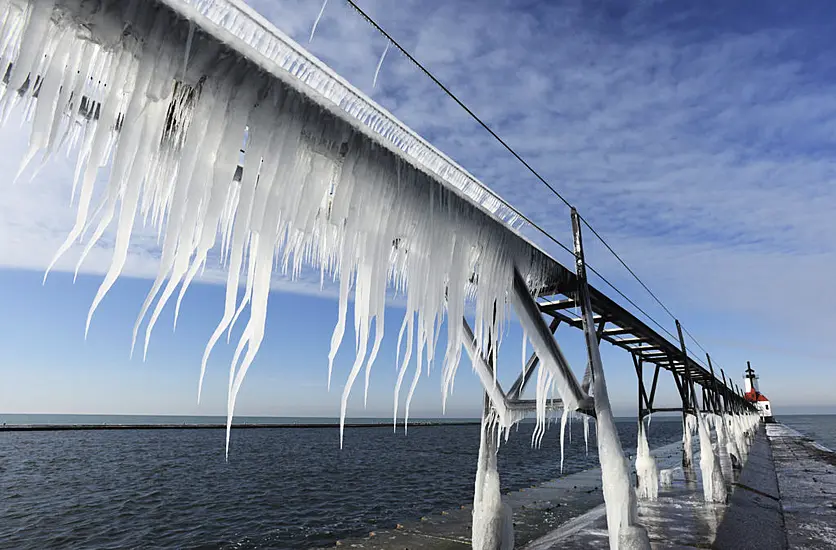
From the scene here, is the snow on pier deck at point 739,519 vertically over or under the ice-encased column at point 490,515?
under

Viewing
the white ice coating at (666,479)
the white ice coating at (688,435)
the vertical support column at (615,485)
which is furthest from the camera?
the white ice coating at (688,435)

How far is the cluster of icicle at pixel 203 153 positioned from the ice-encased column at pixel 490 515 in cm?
341

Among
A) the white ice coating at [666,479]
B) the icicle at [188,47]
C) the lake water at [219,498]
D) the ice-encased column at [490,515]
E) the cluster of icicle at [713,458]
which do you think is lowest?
the lake water at [219,498]

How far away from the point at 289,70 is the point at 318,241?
42.4 inches

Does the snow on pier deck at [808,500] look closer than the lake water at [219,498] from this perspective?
Yes

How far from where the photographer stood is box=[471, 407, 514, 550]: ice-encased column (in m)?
5.57

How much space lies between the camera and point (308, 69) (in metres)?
2.57

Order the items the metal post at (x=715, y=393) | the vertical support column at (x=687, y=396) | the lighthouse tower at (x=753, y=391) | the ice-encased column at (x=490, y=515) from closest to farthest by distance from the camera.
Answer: the ice-encased column at (x=490, y=515) → the vertical support column at (x=687, y=396) → the metal post at (x=715, y=393) → the lighthouse tower at (x=753, y=391)

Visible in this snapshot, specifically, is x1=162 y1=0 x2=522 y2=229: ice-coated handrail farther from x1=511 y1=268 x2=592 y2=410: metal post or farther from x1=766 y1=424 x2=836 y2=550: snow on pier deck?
x1=766 y1=424 x2=836 y2=550: snow on pier deck

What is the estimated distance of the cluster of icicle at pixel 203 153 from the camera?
184 cm

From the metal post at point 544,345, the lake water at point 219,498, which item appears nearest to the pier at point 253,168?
the metal post at point 544,345

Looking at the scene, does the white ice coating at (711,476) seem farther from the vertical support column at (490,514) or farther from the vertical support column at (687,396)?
the vertical support column at (490,514)

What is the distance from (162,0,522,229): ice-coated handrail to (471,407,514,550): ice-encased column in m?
3.92

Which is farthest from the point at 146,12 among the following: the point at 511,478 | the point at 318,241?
→ the point at 511,478
